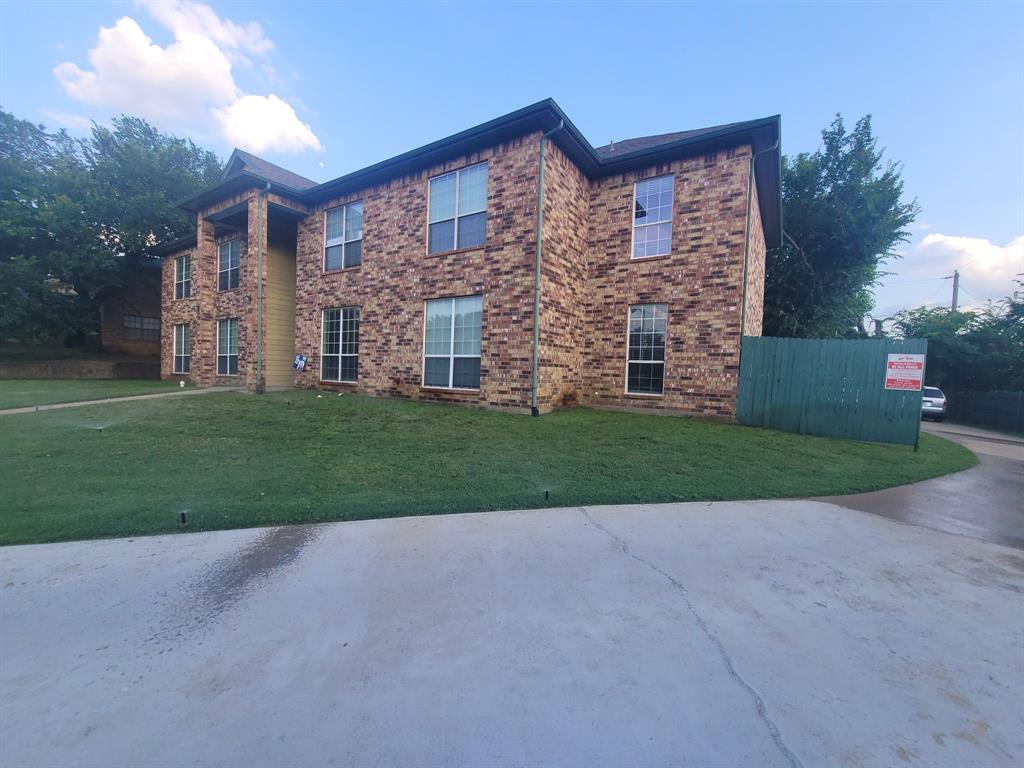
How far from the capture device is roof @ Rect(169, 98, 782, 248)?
9422 millimetres

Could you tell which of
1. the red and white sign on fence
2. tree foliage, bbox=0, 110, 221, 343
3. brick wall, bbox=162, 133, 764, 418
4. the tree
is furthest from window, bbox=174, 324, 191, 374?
the tree

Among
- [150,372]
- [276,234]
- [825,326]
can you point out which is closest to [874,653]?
[276,234]

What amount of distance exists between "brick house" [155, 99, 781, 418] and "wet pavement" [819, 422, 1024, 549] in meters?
4.24

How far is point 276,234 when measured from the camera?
15.7 m

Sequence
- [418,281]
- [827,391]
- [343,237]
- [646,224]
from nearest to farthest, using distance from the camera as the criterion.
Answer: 1. [827,391]
2. [646,224]
3. [418,281]
4. [343,237]

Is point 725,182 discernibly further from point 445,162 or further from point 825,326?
point 825,326

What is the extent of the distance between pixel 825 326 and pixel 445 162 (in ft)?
62.9

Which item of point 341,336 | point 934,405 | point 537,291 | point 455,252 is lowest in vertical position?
point 934,405

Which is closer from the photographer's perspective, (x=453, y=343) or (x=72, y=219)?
(x=453, y=343)

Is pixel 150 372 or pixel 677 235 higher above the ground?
pixel 677 235

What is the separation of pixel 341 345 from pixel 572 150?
28.0 feet

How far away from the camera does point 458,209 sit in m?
11.1

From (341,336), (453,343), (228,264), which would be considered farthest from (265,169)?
(453,343)

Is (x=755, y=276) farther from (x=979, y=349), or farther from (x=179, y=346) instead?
(x=179, y=346)
